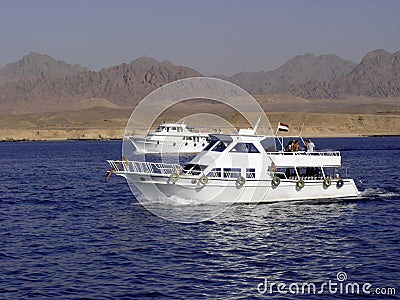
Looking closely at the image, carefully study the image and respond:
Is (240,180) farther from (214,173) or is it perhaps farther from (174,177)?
(174,177)

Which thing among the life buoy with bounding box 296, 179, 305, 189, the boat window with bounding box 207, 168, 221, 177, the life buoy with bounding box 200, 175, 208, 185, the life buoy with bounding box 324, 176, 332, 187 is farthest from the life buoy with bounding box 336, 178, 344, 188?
the life buoy with bounding box 200, 175, 208, 185

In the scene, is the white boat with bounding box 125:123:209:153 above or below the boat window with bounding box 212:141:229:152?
above

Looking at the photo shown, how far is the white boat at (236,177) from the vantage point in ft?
140

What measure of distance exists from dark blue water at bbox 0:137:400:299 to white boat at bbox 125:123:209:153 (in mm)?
61199

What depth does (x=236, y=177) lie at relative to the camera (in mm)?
43625

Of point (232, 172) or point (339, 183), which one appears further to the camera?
point (339, 183)

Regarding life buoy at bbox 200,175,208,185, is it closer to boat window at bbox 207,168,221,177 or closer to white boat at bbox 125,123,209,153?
boat window at bbox 207,168,221,177

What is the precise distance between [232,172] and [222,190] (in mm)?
1362

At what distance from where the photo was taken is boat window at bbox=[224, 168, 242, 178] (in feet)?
142

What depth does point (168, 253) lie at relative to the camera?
30828 millimetres

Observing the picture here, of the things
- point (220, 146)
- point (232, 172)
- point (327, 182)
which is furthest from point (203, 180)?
point (327, 182)

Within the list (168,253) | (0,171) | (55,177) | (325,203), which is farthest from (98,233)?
(0,171)

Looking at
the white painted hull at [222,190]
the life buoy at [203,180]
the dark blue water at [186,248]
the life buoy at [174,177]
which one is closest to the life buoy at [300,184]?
the white painted hull at [222,190]

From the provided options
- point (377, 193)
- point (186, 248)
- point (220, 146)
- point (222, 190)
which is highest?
point (220, 146)
